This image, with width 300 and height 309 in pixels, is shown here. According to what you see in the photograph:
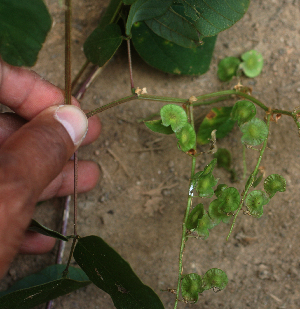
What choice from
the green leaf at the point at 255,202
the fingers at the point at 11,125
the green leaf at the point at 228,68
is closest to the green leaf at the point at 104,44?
the fingers at the point at 11,125

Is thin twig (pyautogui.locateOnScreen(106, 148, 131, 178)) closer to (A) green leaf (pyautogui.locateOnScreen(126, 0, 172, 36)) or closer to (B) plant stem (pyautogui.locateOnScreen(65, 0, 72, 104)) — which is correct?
(B) plant stem (pyautogui.locateOnScreen(65, 0, 72, 104))

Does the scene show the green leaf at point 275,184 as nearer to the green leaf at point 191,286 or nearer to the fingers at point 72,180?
the green leaf at point 191,286

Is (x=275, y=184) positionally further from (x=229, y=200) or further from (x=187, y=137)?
(x=187, y=137)

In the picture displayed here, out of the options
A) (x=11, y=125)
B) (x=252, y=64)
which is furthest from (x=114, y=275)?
(x=252, y=64)

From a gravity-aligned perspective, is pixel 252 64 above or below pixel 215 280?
above

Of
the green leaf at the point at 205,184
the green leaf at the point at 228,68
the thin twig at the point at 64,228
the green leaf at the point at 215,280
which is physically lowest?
the thin twig at the point at 64,228

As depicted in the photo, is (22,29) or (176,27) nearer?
(22,29)

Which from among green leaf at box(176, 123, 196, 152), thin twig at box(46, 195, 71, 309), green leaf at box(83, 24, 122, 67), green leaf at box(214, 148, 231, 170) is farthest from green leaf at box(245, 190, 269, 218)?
thin twig at box(46, 195, 71, 309)
